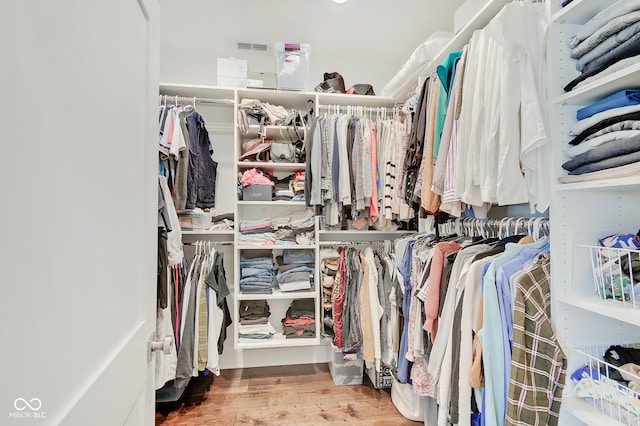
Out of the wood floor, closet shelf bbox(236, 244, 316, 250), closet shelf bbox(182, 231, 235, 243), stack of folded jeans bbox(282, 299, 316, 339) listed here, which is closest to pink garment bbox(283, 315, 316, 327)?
stack of folded jeans bbox(282, 299, 316, 339)

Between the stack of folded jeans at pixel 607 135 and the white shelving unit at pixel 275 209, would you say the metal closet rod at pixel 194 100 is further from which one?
the stack of folded jeans at pixel 607 135

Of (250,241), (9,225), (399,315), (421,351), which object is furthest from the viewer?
(250,241)

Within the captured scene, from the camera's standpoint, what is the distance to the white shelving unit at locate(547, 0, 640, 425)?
2.92 feet

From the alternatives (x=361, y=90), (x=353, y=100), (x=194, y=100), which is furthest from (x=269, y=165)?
(x=361, y=90)

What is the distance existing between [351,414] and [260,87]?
2.43 meters

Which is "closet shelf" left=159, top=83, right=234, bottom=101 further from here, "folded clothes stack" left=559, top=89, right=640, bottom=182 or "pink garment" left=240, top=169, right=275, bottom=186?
"folded clothes stack" left=559, top=89, right=640, bottom=182

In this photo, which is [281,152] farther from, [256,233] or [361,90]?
[361,90]

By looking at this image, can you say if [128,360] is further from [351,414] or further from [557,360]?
[351,414]

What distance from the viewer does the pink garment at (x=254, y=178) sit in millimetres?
2195

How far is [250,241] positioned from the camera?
2.20m

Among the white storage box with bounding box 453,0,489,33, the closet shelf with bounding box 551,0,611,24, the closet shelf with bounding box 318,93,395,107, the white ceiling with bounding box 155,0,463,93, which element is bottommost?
the closet shelf with bounding box 551,0,611,24

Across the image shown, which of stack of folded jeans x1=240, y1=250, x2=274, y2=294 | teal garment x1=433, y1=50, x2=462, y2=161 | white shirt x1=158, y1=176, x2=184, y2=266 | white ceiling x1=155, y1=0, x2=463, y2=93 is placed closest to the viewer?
teal garment x1=433, y1=50, x2=462, y2=161

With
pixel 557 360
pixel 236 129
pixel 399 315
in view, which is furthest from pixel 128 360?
pixel 236 129

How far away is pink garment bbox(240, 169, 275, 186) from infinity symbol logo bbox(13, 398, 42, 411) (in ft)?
6.14
